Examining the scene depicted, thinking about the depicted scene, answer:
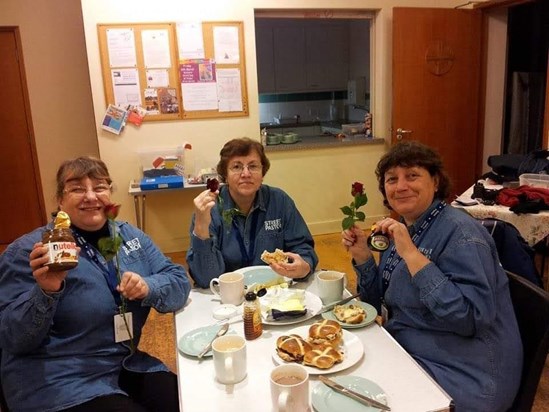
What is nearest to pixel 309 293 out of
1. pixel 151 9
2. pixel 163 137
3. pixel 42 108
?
pixel 163 137

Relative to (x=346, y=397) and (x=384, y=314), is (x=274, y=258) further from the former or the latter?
(x=346, y=397)

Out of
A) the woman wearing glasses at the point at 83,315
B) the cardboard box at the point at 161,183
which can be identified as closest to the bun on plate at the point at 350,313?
the woman wearing glasses at the point at 83,315

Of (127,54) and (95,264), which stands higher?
(127,54)

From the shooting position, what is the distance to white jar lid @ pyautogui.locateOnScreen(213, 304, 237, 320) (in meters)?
1.41

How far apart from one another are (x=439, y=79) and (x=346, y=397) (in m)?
3.79

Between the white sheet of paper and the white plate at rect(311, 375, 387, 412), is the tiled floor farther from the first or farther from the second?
the white sheet of paper

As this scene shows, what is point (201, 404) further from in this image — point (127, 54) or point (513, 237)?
point (127, 54)

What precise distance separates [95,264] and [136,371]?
0.35m

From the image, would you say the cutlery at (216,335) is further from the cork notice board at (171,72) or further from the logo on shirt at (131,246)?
the cork notice board at (171,72)

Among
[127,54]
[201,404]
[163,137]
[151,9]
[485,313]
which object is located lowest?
[201,404]

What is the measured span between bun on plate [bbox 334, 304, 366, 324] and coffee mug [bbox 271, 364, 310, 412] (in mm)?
342

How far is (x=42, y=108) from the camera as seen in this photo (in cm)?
414

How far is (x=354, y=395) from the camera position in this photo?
1.00m

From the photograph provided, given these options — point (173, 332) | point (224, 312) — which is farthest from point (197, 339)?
point (173, 332)
